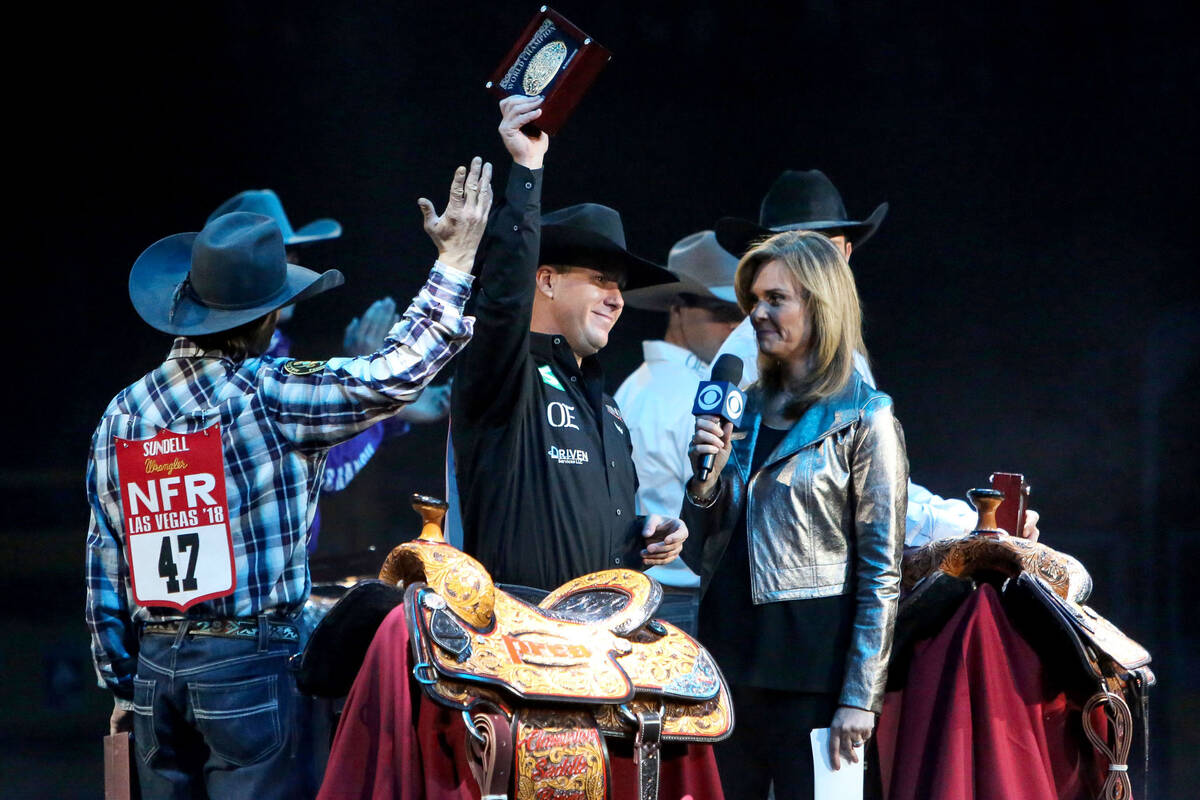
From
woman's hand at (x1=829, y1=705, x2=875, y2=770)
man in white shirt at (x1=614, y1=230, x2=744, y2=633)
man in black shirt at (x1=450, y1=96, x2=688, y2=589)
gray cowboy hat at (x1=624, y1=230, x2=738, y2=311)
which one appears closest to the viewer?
woman's hand at (x1=829, y1=705, x2=875, y2=770)

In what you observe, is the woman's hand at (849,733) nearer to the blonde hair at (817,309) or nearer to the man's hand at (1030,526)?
the blonde hair at (817,309)

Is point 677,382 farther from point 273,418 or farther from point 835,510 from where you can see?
point 273,418

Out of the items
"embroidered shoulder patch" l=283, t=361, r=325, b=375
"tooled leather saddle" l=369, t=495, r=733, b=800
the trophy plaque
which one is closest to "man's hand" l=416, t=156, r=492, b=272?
the trophy plaque

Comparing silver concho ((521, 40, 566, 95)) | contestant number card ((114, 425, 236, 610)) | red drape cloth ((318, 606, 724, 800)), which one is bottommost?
red drape cloth ((318, 606, 724, 800))

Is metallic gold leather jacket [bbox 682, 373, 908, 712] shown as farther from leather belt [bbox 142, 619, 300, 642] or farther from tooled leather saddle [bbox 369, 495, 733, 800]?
leather belt [bbox 142, 619, 300, 642]

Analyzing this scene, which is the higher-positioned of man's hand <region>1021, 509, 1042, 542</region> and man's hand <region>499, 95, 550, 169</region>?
man's hand <region>499, 95, 550, 169</region>

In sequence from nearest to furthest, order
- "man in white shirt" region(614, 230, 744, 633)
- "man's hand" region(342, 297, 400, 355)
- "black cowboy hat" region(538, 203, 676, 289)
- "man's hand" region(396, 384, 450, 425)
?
"black cowboy hat" region(538, 203, 676, 289)
"man in white shirt" region(614, 230, 744, 633)
"man's hand" region(342, 297, 400, 355)
"man's hand" region(396, 384, 450, 425)

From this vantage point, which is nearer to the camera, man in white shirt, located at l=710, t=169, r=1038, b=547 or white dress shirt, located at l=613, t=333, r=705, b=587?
man in white shirt, located at l=710, t=169, r=1038, b=547

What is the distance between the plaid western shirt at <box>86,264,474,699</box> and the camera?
205cm

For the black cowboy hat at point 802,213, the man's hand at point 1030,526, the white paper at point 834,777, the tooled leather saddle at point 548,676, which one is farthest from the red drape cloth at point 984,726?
the black cowboy hat at point 802,213

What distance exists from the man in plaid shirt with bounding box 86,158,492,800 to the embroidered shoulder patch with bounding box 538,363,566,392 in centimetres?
26

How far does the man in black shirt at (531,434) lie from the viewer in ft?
6.86

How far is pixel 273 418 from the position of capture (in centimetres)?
207

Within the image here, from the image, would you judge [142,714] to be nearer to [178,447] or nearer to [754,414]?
[178,447]
